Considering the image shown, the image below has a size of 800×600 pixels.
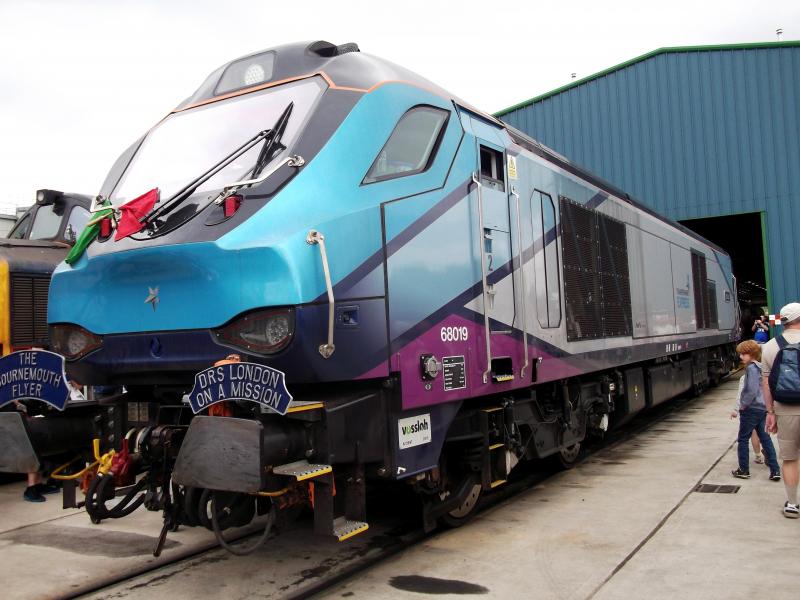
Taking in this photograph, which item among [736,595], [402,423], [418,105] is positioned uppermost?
[418,105]

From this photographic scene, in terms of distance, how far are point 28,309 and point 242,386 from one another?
17.3 ft

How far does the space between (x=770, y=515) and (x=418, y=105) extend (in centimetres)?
423

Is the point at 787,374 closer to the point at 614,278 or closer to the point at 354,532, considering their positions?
the point at 614,278

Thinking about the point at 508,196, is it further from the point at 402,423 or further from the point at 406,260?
the point at 402,423

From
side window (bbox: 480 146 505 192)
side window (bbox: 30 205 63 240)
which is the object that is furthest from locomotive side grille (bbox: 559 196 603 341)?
side window (bbox: 30 205 63 240)

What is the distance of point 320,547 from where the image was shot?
515 cm

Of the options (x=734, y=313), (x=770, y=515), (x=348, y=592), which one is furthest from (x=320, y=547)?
(x=734, y=313)

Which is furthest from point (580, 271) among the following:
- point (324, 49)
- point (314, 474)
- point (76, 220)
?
point (76, 220)

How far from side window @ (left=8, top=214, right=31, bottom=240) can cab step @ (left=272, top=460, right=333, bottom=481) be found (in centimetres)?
675

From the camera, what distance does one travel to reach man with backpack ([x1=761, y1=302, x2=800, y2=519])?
5.38m

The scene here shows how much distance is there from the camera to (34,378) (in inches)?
168

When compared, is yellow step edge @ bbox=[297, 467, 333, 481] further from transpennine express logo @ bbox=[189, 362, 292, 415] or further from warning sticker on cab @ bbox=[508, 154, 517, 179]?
warning sticker on cab @ bbox=[508, 154, 517, 179]

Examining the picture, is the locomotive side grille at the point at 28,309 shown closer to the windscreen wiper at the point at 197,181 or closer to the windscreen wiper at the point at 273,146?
the windscreen wiper at the point at 197,181

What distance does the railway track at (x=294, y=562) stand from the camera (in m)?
4.38
